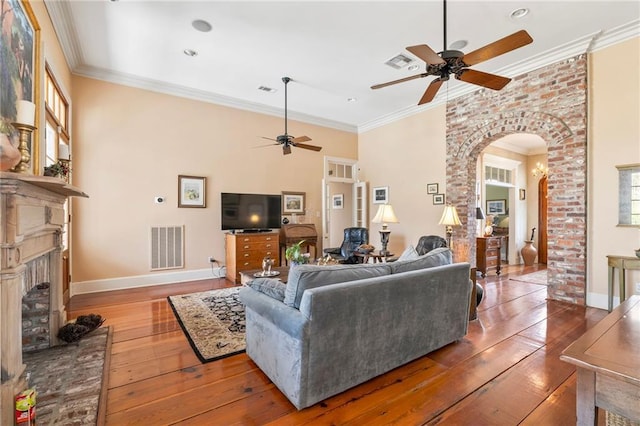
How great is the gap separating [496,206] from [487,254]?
3171 millimetres

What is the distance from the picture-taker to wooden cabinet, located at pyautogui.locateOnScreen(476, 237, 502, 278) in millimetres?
5711

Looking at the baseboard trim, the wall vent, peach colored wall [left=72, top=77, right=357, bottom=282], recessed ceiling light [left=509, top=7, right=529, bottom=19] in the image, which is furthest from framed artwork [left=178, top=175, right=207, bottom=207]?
recessed ceiling light [left=509, top=7, right=529, bottom=19]

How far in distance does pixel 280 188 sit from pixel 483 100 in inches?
162

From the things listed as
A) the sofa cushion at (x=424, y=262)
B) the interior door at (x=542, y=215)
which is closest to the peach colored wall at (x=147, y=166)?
the sofa cushion at (x=424, y=262)

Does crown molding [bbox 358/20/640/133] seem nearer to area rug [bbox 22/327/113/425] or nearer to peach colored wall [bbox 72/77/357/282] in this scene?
peach colored wall [bbox 72/77/357/282]

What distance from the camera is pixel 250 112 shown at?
19.8ft

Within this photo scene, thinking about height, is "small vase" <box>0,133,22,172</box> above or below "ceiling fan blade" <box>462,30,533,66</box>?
below

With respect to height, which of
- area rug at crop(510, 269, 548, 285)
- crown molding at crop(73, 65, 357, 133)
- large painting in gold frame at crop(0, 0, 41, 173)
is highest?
crown molding at crop(73, 65, 357, 133)

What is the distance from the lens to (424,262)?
2586 mm

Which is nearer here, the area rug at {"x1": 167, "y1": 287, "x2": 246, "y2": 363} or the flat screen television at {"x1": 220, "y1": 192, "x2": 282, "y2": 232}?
the area rug at {"x1": 167, "y1": 287, "x2": 246, "y2": 363}

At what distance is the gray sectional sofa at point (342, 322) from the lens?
183 centimetres

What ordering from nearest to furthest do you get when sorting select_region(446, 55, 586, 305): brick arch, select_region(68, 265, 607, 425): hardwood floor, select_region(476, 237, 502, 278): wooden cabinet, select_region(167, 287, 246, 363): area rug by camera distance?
select_region(68, 265, 607, 425): hardwood floor → select_region(167, 287, 246, 363): area rug → select_region(446, 55, 586, 305): brick arch → select_region(476, 237, 502, 278): wooden cabinet

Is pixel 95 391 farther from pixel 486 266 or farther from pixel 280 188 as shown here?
pixel 486 266

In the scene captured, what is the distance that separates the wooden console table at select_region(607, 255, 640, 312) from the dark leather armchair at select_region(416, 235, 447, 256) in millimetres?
1941
